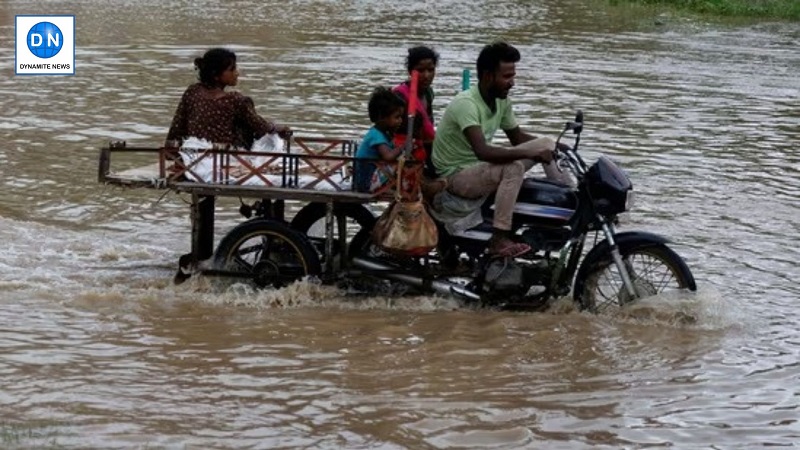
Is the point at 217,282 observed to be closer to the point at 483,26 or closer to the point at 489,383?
the point at 489,383

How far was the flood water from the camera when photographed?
604 centimetres

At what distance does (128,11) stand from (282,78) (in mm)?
11214

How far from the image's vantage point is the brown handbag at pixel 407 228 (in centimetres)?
767

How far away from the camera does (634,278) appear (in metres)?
7.74

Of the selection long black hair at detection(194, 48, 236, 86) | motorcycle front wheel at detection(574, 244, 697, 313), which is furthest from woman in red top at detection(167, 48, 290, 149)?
motorcycle front wheel at detection(574, 244, 697, 313)

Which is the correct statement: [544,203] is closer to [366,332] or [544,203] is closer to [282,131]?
[366,332]

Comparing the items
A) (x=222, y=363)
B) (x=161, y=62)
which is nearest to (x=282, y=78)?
(x=161, y=62)

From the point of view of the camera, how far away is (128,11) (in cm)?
2914

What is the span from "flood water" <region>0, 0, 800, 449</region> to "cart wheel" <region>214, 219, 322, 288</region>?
0.47ft

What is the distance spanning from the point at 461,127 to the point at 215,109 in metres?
1.63

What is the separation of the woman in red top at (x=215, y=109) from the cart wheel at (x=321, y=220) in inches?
22.7

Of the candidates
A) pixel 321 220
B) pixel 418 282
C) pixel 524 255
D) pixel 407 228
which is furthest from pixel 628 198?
pixel 321 220

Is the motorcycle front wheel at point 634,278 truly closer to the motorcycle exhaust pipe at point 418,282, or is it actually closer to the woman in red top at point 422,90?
the motorcycle exhaust pipe at point 418,282

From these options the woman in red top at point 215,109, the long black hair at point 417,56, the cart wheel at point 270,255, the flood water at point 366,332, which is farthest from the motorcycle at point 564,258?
the woman in red top at point 215,109
